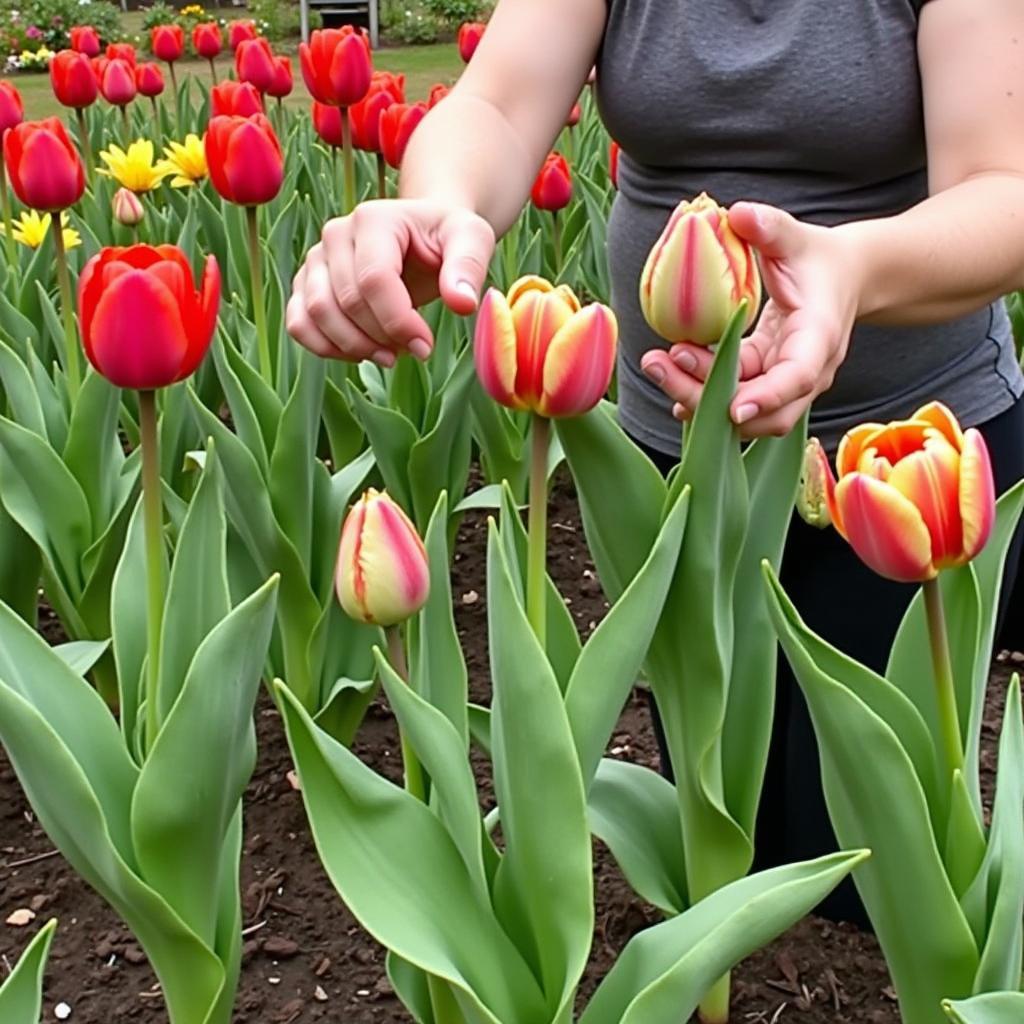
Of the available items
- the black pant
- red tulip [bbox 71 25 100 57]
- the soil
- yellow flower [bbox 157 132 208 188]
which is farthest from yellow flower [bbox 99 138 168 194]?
the black pant

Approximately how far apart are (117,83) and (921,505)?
2.94 m

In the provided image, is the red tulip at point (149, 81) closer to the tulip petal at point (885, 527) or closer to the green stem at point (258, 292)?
the green stem at point (258, 292)

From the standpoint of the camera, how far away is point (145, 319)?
104 centimetres

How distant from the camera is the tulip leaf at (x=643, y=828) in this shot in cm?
142

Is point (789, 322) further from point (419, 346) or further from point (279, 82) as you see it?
point (279, 82)

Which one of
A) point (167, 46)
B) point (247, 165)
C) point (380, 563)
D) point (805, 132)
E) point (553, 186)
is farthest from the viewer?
point (167, 46)

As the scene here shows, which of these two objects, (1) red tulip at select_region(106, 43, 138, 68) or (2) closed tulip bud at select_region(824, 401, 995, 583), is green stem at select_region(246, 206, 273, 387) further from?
(1) red tulip at select_region(106, 43, 138, 68)

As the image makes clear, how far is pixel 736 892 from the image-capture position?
104cm

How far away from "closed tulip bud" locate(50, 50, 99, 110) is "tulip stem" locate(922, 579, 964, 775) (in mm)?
2675

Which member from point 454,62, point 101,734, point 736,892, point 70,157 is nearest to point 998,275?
point 736,892

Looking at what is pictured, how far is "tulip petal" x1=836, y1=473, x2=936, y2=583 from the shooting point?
906 millimetres

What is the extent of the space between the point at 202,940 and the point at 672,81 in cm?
88

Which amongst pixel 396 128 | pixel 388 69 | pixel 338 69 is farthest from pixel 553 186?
pixel 388 69

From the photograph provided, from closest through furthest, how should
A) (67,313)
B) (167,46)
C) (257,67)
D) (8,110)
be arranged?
(67,313)
(8,110)
(257,67)
(167,46)
